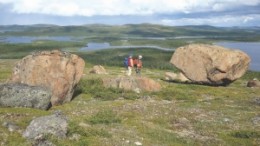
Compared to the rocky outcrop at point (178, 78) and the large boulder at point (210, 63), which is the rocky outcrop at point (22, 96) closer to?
the large boulder at point (210, 63)

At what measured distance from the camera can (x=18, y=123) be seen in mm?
27203

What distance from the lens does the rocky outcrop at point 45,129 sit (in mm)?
24666

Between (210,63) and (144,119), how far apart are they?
2934 cm

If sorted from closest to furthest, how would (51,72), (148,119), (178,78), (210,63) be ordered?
(148,119)
(51,72)
(210,63)
(178,78)

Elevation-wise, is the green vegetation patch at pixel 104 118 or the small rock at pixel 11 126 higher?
the small rock at pixel 11 126

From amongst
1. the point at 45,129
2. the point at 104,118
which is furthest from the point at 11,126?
the point at 104,118

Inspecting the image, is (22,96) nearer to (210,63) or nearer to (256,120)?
(256,120)

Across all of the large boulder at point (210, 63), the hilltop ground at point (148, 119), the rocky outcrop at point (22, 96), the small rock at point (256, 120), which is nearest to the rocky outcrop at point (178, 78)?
the large boulder at point (210, 63)

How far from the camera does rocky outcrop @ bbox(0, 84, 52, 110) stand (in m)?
33.0

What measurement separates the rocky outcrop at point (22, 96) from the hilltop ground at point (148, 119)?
1.47 m

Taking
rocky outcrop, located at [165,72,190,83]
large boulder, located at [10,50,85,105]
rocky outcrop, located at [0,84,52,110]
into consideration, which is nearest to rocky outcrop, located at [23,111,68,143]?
rocky outcrop, located at [0,84,52,110]

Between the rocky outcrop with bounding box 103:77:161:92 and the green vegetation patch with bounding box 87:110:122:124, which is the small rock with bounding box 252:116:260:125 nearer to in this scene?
the green vegetation patch with bounding box 87:110:122:124

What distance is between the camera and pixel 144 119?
111ft

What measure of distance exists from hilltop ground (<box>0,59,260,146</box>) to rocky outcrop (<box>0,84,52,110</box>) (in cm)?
147
